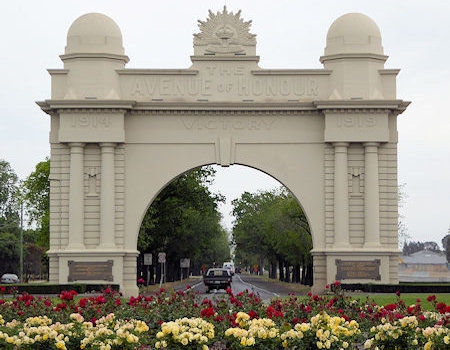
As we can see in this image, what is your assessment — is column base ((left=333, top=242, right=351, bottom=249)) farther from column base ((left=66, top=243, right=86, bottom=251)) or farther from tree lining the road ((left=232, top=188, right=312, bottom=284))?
tree lining the road ((left=232, top=188, right=312, bottom=284))

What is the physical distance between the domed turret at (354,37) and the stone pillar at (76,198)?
13.7 meters

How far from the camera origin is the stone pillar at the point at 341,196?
41250 millimetres

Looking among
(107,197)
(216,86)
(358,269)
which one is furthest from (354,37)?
(107,197)

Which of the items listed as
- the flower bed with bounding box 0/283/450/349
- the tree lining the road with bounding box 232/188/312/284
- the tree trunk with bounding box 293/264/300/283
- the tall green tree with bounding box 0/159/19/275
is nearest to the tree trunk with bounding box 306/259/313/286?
the tree lining the road with bounding box 232/188/312/284

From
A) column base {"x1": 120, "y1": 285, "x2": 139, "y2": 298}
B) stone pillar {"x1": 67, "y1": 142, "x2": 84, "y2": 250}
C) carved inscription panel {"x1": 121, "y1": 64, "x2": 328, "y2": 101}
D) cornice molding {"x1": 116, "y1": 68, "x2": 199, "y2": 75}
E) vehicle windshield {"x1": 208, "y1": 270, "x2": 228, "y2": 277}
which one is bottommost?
A: column base {"x1": 120, "y1": 285, "x2": 139, "y2": 298}

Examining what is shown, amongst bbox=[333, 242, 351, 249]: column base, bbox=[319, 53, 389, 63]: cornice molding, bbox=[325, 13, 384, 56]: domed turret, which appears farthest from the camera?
bbox=[325, 13, 384, 56]: domed turret

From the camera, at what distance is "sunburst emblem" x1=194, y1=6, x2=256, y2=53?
41594 millimetres

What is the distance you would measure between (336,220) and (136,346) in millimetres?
26188

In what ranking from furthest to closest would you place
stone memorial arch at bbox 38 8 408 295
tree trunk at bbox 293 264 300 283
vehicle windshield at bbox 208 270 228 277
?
tree trunk at bbox 293 264 300 283 < vehicle windshield at bbox 208 270 228 277 < stone memorial arch at bbox 38 8 408 295

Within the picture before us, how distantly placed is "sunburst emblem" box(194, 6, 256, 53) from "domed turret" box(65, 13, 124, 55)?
172 inches

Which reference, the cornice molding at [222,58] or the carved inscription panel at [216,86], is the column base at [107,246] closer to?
the carved inscription panel at [216,86]

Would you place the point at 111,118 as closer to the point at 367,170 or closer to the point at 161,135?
the point at 161,135

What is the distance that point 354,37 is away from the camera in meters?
42.4

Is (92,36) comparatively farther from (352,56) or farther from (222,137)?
(352,56)
